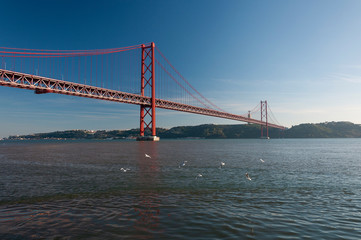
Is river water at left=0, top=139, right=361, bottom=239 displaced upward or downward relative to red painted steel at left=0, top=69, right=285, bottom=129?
downward

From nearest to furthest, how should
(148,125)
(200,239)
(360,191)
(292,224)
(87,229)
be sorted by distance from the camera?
(200,239), (87,229), (292,224), (360,191), (148,125)

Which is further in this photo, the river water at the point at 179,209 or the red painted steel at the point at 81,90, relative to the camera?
the red painted steel at the point at 81,90

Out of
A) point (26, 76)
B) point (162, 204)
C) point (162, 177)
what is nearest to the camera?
point (162, 204)

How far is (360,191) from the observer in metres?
9.80

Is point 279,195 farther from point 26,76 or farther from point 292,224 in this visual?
point 26,76

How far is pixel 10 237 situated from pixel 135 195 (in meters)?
4.27

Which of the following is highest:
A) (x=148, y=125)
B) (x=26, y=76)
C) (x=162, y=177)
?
(x=26, y=76)

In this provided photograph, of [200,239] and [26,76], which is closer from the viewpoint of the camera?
[200,239]

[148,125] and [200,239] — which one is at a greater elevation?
[148,125]

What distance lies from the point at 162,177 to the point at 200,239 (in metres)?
7.98

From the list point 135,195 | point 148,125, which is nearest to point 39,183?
point 135,195

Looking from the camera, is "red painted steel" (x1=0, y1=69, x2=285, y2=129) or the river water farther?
"red painted steel" (x1=0, y1=69, x2=285, y2=129)

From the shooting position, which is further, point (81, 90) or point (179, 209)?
point (81, 90)

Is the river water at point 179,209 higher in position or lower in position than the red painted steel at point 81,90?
lower
